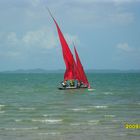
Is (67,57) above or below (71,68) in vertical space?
above

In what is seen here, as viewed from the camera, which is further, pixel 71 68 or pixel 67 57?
pixel 71 68
